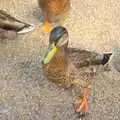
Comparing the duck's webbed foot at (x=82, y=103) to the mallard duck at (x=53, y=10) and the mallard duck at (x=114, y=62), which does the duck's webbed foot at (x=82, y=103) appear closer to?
the mallard duck at (x=114, y=62)

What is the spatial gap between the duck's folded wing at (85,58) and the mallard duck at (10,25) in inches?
17.9

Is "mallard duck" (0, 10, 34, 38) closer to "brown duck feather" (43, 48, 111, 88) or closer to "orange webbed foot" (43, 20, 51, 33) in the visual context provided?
"orange webbed foot" (43, 20, 51, 33)

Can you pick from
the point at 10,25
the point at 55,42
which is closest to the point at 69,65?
the point at 55,42

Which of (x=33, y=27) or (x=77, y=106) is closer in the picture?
(x=77, y=106)

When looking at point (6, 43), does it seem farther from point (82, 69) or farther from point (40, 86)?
point (82, 69)

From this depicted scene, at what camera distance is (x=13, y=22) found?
2512 millimetres

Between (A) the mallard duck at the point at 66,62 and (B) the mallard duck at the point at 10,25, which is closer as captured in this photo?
(A) the mallard duck at the point at 66,62

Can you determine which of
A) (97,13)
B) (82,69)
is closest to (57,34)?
(82,69)

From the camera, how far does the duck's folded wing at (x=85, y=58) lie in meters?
2.14

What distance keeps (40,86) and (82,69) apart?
0.29 metres

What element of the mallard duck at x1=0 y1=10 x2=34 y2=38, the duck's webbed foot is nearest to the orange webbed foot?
the mallard duck at x1=0 y1=10 x2=34 y2=38

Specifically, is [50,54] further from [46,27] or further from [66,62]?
[46,27]

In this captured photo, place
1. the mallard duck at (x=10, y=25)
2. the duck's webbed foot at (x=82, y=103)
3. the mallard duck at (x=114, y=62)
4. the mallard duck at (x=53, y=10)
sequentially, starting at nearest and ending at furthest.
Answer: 1. the duck's webbed foot at (x=82, y=103)
2. the mallard duck at (x=114, y=62)
3. the mallard duck at (x=10, y=25)
4. the mallard duck at (x=53, y=10)

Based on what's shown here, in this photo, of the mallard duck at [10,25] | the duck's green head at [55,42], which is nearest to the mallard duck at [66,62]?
the duck's green head at [55,42]
